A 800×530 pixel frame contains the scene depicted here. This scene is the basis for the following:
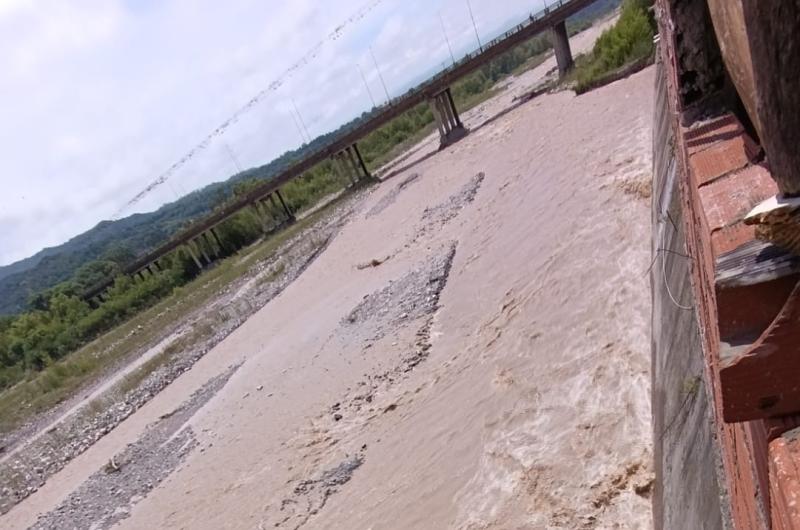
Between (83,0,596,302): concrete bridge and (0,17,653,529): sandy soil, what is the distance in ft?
55.8

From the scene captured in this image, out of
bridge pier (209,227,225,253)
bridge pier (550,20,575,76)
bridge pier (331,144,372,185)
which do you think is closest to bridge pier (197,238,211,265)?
bridge pier (209,227,225,253)

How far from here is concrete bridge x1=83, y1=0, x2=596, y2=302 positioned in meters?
37.7

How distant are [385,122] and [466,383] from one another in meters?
32.9

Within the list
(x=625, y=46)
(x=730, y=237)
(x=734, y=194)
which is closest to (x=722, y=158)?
(x=734, y=194)

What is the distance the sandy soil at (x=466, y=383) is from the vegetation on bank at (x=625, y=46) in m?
1.84

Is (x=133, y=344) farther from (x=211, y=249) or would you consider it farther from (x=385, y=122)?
(x=385, y=122)

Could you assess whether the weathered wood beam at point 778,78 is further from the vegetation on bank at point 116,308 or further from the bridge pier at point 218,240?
the bridge pier at point 218,240

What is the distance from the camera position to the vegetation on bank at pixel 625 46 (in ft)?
73.0

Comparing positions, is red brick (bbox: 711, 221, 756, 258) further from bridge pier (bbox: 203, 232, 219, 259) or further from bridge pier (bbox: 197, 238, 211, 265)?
bridge pier (bbox: 203, 232, 219, 259)

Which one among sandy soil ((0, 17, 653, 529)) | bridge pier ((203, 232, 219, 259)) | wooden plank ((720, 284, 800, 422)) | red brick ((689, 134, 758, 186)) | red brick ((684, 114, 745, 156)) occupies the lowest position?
bridge pier ((203, 232, 219, 259))

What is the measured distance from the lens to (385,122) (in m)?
40.6

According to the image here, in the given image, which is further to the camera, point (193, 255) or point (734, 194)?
point (193, 255)

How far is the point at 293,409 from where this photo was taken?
13727 millimetres

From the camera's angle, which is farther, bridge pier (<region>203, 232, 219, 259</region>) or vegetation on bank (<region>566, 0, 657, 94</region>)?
bridge pier (<region>203, 232, 219, 259</region>)
